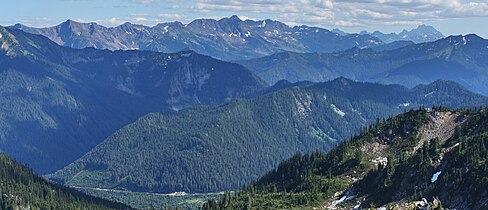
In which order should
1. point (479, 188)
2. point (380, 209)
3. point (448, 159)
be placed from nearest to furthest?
point (479, 188)
point (380, 209)
point (448, 159)

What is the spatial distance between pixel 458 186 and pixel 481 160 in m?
10.7

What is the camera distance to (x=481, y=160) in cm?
13862

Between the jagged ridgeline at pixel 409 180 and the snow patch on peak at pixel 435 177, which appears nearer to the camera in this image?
the jagged ridgeline at pixel 409 180

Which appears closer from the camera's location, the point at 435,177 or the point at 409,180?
the point at 435,177

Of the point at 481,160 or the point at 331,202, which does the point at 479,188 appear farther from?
the point at 331,202

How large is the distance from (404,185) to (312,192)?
37501mm

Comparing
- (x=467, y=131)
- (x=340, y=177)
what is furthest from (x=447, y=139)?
(x=340, y=177)

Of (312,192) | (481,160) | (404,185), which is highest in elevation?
(481,160)

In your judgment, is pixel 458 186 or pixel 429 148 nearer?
pixel 458 186

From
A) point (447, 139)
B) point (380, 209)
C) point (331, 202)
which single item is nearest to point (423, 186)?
point (380, 209)

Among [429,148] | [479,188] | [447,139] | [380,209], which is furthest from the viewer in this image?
[447,139]

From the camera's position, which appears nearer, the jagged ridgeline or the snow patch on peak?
the jagged ridgeline

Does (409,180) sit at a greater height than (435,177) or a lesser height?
lesser

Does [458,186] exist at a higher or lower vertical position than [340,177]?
higher
